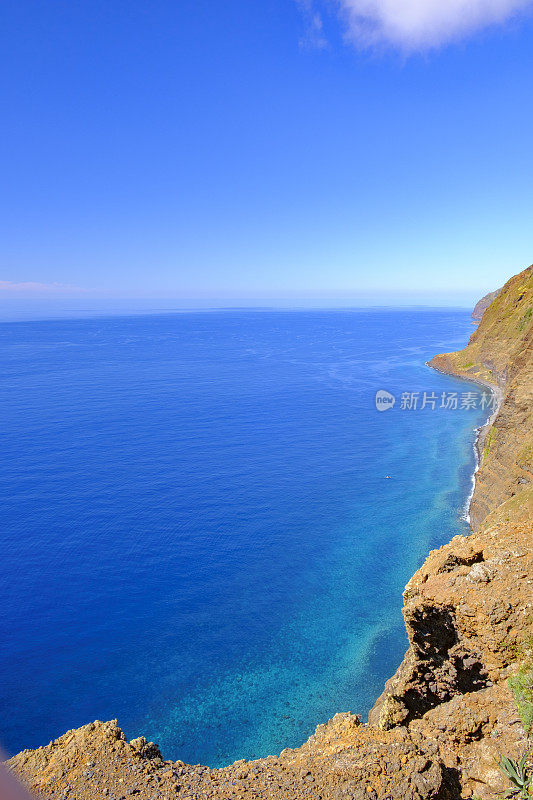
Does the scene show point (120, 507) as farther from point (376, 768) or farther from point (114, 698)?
point (376, 768)

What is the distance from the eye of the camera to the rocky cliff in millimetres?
14250

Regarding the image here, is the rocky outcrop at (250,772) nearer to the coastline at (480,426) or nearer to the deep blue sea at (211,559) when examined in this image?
the deep blue sea at (211,559)

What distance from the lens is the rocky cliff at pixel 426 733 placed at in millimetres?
14250

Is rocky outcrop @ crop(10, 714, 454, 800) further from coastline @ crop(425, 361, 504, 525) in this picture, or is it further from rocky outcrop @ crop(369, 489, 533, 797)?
Answer: coastline @ crop(425, 361, 504, 525)

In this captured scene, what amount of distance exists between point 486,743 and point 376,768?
4061mm

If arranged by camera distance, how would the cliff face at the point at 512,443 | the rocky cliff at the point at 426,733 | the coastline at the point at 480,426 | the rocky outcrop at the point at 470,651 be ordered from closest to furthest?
the rocky cliff at the point at 426,733 → the rocky outcrop at the point at 470,651 → the cliff face at the point at 512,443 → the coastline at the point at 480,426

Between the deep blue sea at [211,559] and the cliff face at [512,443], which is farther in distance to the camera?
the cliff face at [512,443]

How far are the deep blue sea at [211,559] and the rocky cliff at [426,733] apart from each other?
558 inches

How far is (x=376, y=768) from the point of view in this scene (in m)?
14.3

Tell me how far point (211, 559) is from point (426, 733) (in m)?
32.8

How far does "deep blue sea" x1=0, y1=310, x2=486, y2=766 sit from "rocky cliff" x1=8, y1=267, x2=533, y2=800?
14.2m

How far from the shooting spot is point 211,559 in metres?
46.5

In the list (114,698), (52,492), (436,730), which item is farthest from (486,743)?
(52,492)

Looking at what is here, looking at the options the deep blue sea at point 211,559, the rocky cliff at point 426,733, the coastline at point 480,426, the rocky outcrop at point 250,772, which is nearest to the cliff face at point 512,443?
the coastline at point 480,426
